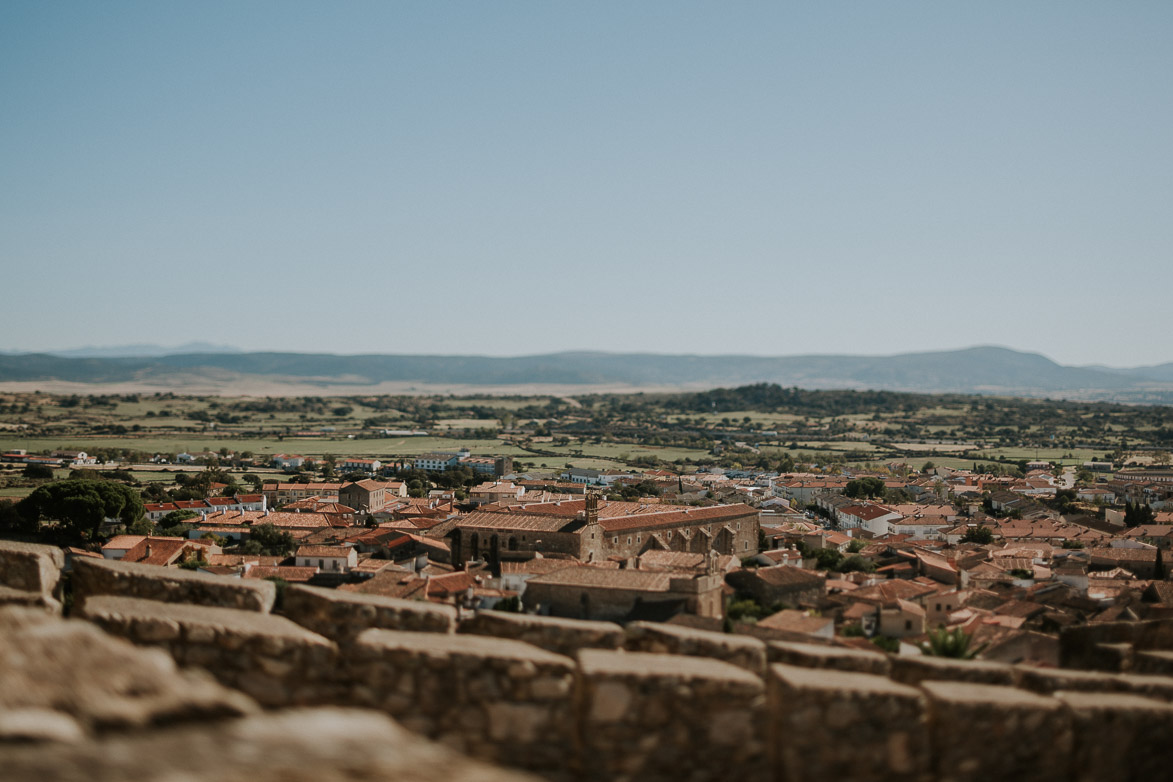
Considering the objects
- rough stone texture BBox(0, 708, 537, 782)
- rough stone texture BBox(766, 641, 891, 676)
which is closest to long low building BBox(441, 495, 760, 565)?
rough stone texture BBox(766, 641, 891, 676)

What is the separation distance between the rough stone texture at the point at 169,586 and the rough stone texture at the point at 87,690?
8.30 feet

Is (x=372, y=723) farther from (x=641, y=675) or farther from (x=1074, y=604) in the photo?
(x=1074, y=604)

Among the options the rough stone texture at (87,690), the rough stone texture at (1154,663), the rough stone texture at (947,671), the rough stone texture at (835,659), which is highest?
the rough stone texture at (87,690)

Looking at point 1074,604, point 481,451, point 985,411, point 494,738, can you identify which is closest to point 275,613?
point 494,738

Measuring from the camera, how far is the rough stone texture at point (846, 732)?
4.96m

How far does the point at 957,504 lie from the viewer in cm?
6925

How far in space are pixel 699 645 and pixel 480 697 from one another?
5.06 feet

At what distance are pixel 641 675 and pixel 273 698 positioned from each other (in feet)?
6.92

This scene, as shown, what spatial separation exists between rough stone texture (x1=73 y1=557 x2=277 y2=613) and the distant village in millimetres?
15275

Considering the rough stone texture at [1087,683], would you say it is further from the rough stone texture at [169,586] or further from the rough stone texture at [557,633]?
the rough stone texture at [169,586]

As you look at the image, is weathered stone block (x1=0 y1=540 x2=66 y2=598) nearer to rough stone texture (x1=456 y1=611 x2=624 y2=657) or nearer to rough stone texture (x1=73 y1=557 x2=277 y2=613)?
rough stone texture (x1=73 y1=557 x2=277 y2=613)

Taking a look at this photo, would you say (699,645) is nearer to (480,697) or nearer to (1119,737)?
(480,697)

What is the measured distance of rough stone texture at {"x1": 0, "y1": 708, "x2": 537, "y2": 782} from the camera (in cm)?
286

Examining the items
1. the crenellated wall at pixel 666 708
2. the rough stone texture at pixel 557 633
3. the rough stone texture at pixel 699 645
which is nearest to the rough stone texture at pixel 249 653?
the crenellated wall at pixel 666 708
